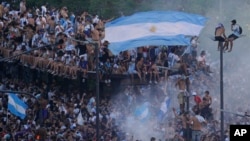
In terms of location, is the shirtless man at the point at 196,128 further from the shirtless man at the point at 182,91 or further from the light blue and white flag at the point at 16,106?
the light blue and white flag at the point at 16,106

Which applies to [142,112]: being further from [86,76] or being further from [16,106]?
[16,106]

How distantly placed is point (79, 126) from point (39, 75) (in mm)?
4869

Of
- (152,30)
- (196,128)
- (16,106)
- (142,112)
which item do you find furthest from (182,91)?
(16,106)

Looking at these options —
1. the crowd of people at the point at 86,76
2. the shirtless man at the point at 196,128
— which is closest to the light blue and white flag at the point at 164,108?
the crowd of people at the point at 86,76

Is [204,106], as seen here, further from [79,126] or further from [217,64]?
[217,64]

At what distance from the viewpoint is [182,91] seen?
25.8 m

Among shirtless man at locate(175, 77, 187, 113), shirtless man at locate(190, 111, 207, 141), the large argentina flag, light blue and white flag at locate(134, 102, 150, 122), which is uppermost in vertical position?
the large argentina flag

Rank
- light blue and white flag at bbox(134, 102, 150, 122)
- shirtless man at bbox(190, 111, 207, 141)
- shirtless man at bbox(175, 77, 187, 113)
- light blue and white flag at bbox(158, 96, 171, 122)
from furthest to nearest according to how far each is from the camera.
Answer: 1. light blue and white flag at bbox(134, 102, 150, 122)
2. light blue and white flag at bbox(158, 96, 171, 122)
3. shirtless man at bbox(175, 77, 187, 113)
4. shirtless man at bbox(190, 111, 207, 141)

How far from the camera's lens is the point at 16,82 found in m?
28.3

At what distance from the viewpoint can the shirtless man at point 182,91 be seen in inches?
993

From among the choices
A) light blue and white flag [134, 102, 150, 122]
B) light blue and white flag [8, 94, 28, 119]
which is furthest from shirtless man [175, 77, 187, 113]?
light blue and white flag [8, 94, 28, 119]

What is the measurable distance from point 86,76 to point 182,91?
403 cm

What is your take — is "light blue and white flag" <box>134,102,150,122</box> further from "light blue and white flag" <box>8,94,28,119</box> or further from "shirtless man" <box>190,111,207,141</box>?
Result: "light blue and white flag" <box>8,94,28,119</box>

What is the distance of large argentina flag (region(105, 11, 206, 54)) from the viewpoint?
2678 cm
